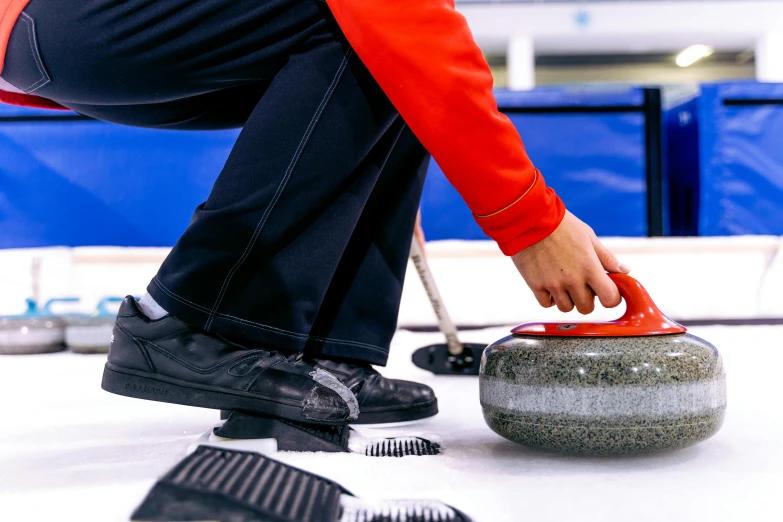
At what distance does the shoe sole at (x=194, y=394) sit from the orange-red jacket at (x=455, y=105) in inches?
11.3

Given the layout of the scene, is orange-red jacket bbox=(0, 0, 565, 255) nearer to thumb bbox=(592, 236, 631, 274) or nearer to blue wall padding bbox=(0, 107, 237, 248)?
thumb bbox=(592, 236, 631, 274)

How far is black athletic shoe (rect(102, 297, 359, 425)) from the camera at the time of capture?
0.68 metres

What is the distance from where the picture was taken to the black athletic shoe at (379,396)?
2.79 feet

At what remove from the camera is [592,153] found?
7.86ft

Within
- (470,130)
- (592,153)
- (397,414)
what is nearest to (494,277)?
(592,153)

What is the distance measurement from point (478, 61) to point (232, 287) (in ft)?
1.13

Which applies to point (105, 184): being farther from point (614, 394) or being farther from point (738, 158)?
point (738, 158)

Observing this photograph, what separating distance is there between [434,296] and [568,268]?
2.25 ft

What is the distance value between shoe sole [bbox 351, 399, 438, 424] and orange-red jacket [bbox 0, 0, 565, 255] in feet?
1.04

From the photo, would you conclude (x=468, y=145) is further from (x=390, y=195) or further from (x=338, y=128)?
(x=390, y=195)

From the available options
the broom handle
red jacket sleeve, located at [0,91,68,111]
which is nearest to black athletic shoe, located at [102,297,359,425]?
red jacket sleeve, located at [0,91,68,111]

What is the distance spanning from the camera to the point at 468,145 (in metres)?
0.63

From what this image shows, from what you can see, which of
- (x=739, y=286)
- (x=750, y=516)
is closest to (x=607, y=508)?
(x=750, y=516)

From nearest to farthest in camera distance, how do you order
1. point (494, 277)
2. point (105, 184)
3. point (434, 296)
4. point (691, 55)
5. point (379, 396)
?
point (379, 396) < point (434, 296) < point (494, 277) < point (105, 184) < point (691, 55)
